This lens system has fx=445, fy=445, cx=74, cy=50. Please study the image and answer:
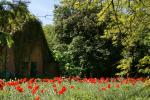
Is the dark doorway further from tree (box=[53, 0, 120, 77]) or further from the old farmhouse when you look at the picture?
tree (box=[53, 0, 120, 77])

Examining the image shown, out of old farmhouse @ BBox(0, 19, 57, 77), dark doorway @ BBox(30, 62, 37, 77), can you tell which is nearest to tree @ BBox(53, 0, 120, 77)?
old farmhouse @ BBox(0, 19, 57, 77)

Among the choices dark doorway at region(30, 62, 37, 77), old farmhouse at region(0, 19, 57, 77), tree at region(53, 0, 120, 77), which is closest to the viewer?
old farmhouse at region(0, 19, 57, 77)

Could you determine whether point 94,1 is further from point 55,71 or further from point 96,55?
point 55,71

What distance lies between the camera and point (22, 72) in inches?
1507

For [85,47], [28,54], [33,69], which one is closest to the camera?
[28,54]

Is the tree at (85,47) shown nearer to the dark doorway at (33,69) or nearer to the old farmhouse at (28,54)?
the old farmhouse at (28,54)

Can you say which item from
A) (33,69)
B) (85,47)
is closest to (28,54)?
(33,69)

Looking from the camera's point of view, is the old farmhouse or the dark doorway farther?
the dark doorway

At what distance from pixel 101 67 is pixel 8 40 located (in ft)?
69.5

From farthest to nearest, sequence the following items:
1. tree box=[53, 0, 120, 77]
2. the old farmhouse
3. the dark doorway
Answer: the dark doorway < tree box=[53, 0, 120, 77] < the old farmhouse

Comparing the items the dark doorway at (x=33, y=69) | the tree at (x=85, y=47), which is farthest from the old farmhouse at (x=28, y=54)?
the tree at (x=85, y=47)

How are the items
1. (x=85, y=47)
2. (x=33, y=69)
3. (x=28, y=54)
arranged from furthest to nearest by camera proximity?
(x=33, y=69) < (x=85, y=47) < (x=28, y=54)

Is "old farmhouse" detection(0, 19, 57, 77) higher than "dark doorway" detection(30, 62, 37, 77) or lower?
higher

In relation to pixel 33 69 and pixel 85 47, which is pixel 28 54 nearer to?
pixel 33 69
